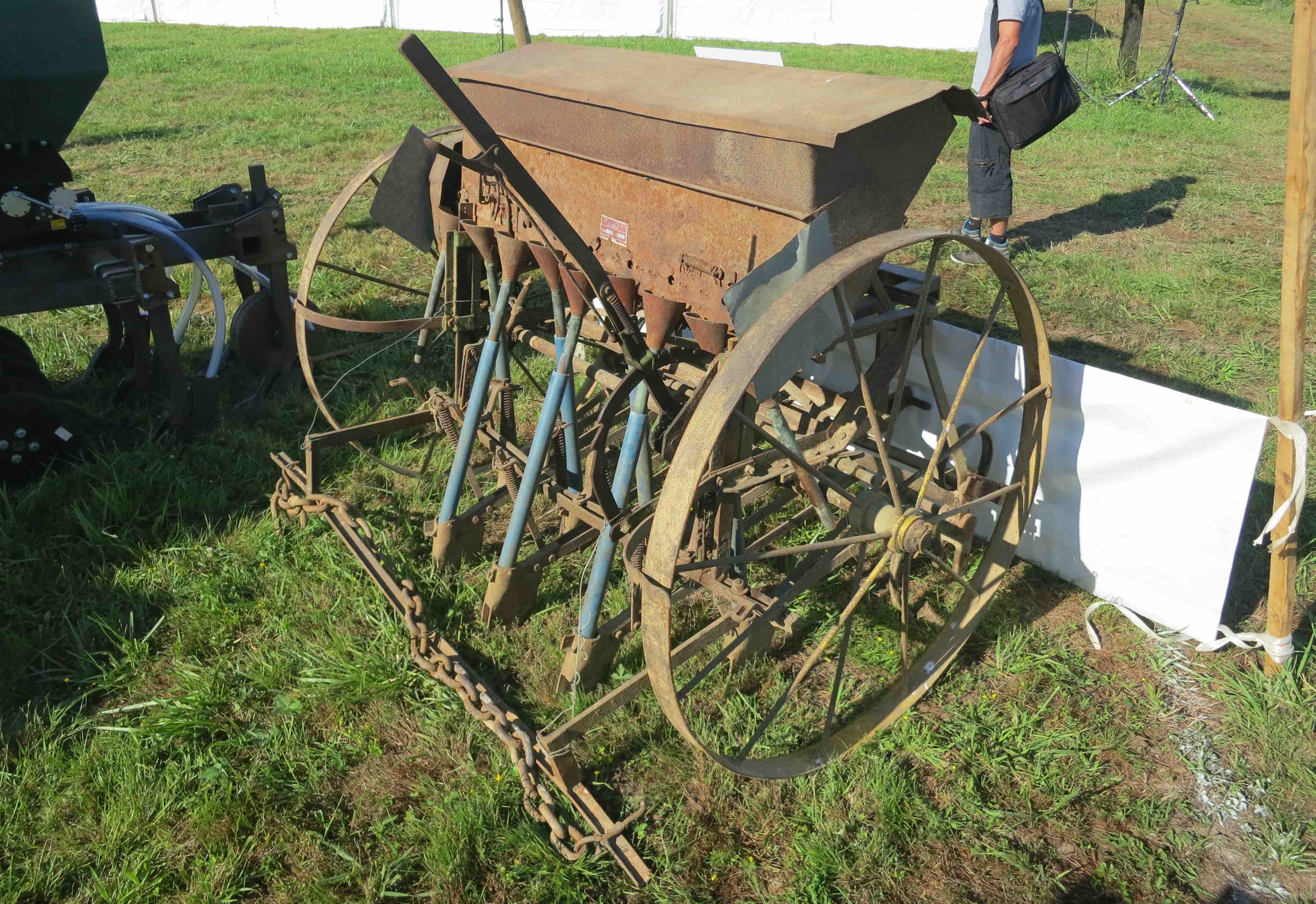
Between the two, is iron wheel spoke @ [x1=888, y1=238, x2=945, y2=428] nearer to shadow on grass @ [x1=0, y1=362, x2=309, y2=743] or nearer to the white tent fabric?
shadow on grass @ [x1=0, y1=362, x2=309, y2=743]

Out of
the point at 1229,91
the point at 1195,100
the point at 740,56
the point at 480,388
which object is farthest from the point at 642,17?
the point at 480,388

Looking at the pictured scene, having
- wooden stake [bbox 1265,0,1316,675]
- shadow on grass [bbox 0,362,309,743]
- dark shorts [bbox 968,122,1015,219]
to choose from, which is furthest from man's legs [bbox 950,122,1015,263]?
shadow on grass [bbox 0,362,309,743]

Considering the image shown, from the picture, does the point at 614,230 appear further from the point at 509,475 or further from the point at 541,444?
the point at 509,475

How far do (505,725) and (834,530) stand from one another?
1.06m

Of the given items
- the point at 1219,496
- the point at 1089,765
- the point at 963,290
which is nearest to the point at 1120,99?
the point at 963,290

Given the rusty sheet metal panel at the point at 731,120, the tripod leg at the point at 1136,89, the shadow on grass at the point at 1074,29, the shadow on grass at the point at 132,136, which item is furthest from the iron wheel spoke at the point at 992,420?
the shadow on grass at the point at 1074,29

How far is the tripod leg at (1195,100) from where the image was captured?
1035 centimetres

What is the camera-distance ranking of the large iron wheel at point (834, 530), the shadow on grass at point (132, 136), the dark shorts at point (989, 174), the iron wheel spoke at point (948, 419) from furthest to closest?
the shadow on grass at point (132, 136) → the dark shorts at point (989, 174) → the iron wheel spoke at point (948, 419) → the large iron wheel at point (834, 530)

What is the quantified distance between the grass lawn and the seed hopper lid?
159 cm

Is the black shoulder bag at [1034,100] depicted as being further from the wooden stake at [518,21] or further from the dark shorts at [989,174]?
the wooden stake at [518,21]

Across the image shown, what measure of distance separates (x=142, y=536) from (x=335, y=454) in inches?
32.4

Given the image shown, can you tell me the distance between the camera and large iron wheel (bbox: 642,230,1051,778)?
205cm

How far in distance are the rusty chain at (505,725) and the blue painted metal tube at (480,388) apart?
0.40 metres

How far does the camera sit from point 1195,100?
10586 mm
